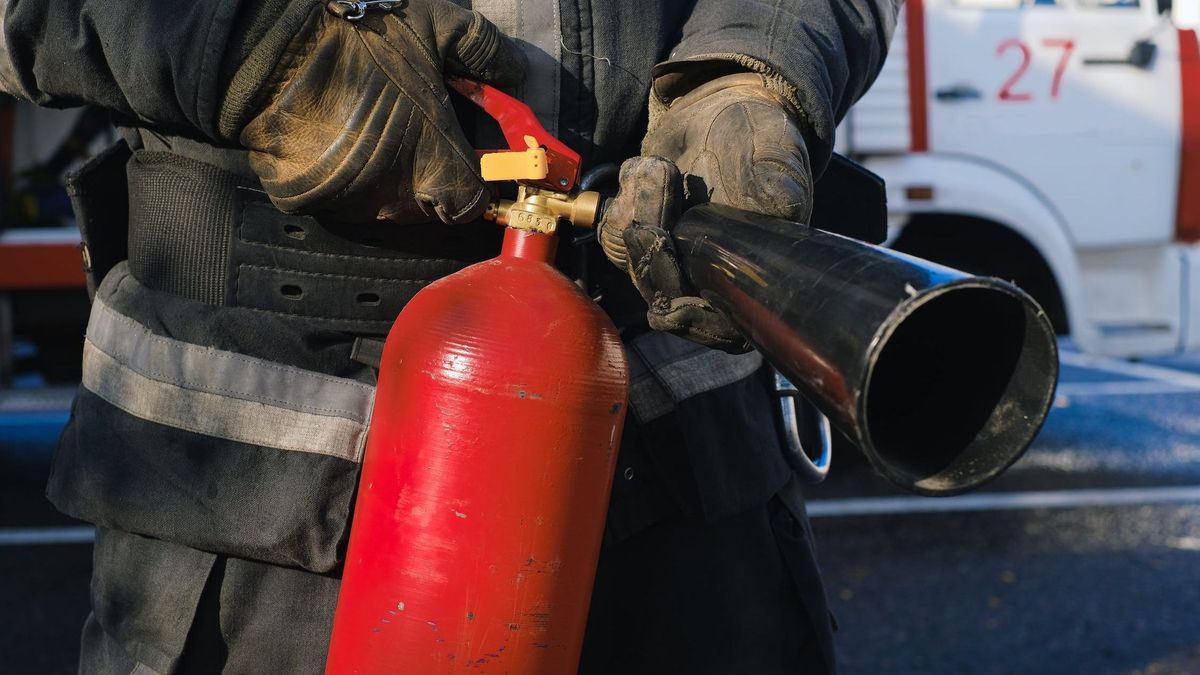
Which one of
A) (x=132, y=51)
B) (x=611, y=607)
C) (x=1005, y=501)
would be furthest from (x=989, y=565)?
(x=132, y=51)

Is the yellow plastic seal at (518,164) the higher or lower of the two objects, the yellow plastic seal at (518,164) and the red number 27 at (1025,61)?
the higher

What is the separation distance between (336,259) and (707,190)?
428 mm

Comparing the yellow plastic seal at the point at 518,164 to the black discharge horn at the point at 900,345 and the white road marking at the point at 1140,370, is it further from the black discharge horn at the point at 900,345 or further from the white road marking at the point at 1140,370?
the white road marking at the point at 1140,370

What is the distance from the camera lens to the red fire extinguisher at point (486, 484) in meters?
1.04

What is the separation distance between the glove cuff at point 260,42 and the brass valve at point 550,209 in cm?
27

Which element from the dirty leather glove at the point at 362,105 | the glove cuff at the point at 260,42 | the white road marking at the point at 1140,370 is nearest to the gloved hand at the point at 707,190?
the dirty leather glove at the point at 362,105

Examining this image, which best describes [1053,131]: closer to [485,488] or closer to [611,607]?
[611,607]

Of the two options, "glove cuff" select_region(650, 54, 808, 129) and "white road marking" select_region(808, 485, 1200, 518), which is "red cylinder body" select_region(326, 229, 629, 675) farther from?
"white road marking" select_region(808, 485, 1200, 518)

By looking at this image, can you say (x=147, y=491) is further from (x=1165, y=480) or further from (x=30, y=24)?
(x=1165, y=480)

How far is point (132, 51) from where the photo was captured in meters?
1.13

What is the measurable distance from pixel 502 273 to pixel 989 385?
475 millimetres

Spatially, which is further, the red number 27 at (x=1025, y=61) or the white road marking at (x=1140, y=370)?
the white road marking at (x=1140, y=370)

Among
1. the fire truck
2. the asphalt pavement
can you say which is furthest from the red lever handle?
the fire truck

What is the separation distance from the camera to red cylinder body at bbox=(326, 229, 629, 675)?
1.04 metres
